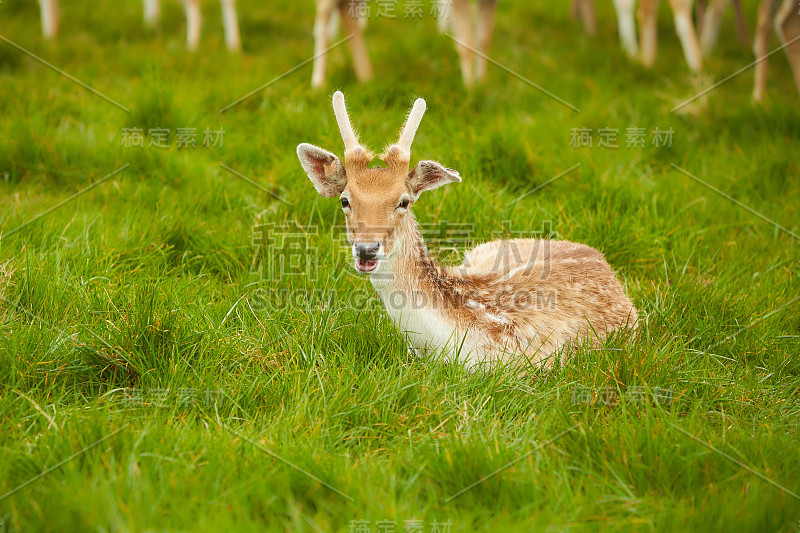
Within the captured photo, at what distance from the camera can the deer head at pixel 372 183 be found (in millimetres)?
3314

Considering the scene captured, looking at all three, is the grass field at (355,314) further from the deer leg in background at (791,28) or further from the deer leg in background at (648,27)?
the deer leg in background at (648,27)

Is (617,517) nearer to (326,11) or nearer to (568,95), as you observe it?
(568,95)

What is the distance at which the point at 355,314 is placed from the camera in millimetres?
3662

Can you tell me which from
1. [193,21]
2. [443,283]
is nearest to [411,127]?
[443,283]

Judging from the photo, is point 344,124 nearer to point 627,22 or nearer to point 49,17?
point 49,17

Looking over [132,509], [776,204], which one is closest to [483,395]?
[132,509]

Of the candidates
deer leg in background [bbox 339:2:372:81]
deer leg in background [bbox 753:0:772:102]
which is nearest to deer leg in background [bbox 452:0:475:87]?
deer leg in background [bbox 339:2:372:81]

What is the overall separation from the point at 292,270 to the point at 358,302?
1.57 ft

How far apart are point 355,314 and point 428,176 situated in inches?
29.5

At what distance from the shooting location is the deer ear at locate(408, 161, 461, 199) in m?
3.45

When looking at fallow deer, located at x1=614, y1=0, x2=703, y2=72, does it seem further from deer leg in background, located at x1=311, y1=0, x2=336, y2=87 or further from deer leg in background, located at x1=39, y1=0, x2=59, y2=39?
deer leg in background, located at x1=39, y1=0, x2=59, y2=39

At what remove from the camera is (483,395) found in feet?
10.2

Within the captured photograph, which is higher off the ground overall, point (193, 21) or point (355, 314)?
point (193, 21)

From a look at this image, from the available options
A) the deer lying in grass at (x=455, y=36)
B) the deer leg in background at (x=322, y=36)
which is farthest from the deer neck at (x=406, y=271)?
the deer leg in background at (x=322, y=36)
